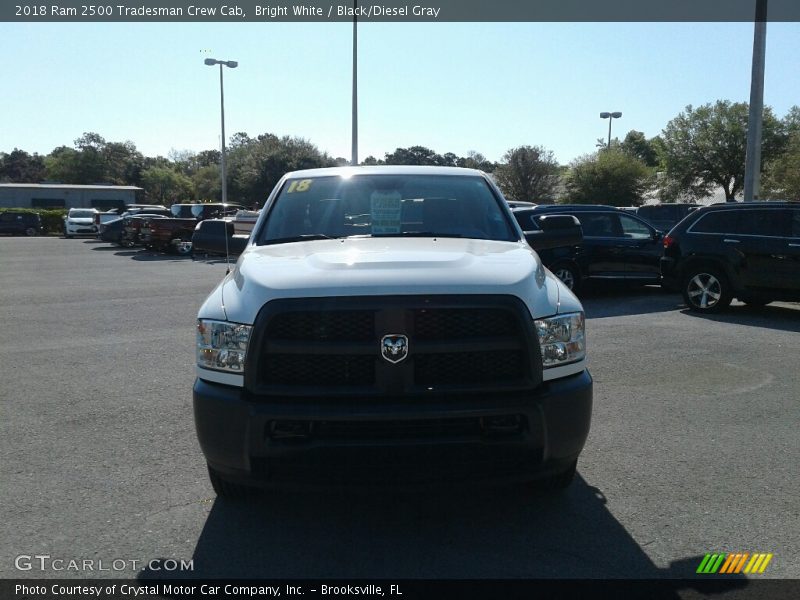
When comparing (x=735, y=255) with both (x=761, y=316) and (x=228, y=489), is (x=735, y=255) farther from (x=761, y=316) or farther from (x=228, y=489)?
(x=228, y=489)

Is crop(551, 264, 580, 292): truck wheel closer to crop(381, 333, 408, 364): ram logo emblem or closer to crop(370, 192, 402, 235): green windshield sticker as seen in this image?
crop(370, 192, 402, 235): green windshield sticker

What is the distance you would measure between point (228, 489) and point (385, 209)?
2057 millimetres

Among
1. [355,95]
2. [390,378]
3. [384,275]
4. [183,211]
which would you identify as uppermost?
[355,95]

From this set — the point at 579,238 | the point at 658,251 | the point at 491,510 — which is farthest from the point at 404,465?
the point at 658,251

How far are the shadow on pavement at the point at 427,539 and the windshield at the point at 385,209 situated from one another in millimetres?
1667

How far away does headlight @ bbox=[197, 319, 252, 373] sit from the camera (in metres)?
3.62

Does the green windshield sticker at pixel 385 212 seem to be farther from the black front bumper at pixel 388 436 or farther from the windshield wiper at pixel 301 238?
the black front bumper at pixel 388 436

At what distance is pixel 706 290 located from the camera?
11.8 meters

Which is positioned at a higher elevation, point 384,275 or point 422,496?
point 384,275

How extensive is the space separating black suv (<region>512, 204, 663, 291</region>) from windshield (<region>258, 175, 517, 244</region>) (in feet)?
27.7

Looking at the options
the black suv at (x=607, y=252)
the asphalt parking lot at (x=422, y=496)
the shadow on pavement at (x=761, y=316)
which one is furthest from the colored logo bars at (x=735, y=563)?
the black suv at (x=607, y=252)

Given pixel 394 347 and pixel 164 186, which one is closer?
pixel 394 347

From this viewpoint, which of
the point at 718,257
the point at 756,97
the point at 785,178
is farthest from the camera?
the point at 785,178

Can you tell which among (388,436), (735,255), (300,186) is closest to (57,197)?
(735,255)
